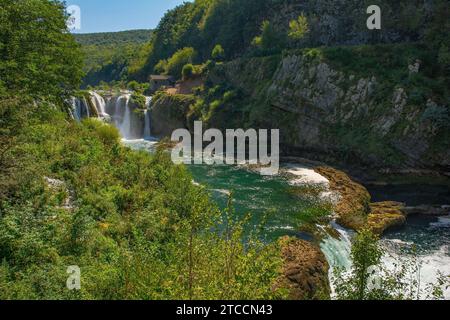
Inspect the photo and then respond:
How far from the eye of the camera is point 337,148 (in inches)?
1496

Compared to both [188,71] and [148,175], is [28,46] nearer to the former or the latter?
[148,175]

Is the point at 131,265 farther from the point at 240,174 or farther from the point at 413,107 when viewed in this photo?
the point at 413,107

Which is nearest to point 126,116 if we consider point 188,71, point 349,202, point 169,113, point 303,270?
point 169,113

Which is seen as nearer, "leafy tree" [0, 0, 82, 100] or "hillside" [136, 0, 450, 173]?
"leafy tree" [0, 0, 82, 100]

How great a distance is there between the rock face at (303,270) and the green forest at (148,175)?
475mm

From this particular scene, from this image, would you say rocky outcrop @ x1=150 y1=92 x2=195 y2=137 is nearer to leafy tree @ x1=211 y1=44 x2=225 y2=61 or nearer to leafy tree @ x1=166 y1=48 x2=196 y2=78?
leafy tree @ x1=211 y1=44 x2=225 y2=61

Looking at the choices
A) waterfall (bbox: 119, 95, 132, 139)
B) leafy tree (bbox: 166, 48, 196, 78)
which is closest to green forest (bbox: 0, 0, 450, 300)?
waterfall (bbox: 119, 95, 132, 139)

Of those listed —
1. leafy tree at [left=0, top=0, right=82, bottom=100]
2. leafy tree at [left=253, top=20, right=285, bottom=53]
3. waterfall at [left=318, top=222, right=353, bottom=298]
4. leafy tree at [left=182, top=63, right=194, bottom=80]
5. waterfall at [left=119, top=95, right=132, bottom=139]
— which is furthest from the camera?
leafy tree at [left=182, top=63, right=194, bottom=80]

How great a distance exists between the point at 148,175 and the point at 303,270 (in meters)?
9.95

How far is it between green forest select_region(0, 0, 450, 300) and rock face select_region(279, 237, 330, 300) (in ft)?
1.56

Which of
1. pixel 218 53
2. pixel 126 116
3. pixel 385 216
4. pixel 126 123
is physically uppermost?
pixel 218 53

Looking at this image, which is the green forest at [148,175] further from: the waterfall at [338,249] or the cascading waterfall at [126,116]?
the cascading waterfall at [126,116]

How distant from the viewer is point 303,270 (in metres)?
15.1

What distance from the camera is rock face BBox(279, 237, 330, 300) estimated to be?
14047mm
